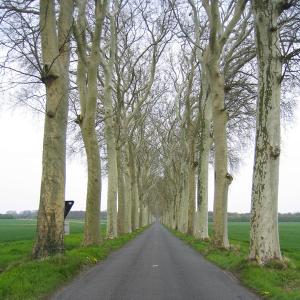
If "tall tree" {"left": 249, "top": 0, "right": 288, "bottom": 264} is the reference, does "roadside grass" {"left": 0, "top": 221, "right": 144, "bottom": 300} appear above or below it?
below

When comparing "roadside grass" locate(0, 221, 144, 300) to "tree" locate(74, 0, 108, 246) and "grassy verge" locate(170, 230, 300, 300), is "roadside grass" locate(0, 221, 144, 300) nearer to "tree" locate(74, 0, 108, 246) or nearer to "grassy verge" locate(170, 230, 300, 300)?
"grassy verge" locate(170, 230, 300, 300)

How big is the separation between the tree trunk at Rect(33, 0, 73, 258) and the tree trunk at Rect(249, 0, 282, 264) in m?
4.93

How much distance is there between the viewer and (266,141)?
12.5m

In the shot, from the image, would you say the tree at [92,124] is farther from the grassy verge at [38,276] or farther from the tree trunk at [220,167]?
the grassy verge at [38,276]

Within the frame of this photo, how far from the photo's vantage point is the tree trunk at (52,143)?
1238 cm

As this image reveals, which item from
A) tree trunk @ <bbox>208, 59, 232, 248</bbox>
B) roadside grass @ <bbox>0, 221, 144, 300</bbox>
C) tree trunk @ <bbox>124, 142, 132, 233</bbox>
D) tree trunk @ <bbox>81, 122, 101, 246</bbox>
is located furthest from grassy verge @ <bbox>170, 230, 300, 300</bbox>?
tree trunk @ <bbox>124, 142, 132, 233</bbox>

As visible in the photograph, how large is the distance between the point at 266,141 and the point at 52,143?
5.41 m

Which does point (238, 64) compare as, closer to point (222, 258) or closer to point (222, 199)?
point (222, 199)

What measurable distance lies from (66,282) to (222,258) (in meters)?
7.07

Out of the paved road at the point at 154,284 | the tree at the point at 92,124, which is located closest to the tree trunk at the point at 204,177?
the tree at the point at 92,124

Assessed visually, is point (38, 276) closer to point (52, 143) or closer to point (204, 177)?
point (52, 143)

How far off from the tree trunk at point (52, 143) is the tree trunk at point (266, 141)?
16.2 ft

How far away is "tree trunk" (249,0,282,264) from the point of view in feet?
40.3

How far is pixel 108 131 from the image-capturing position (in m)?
25.5
